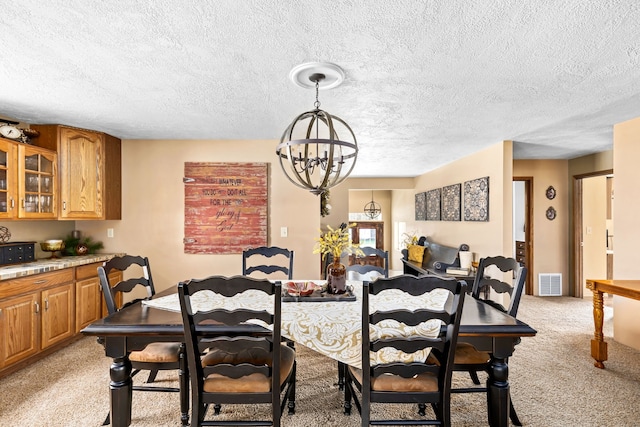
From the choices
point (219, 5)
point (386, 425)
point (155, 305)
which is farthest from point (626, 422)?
point (219, 5)

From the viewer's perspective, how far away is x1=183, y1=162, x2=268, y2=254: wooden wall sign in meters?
4.00

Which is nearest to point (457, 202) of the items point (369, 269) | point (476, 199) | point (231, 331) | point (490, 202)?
point (476, 199)

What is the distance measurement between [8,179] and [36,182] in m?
0.27

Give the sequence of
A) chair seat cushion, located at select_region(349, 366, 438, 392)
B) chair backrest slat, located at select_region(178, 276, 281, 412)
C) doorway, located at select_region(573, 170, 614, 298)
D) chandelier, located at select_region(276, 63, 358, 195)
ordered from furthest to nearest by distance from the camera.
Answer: doorway, located at select_region(573, 170, 614, 298) → chandelier, located at select_region(276, 63, 358, 195) → chair seat cushion, located at select_region(349, 366, 438, 392) → chair backrest slat, located at select_region(178, 276, 281, 412)

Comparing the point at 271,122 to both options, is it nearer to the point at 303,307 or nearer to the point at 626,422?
the point at 303,307

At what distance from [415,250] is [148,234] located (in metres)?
4.40

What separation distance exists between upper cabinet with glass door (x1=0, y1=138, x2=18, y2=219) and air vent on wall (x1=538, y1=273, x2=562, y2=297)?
6.97 m

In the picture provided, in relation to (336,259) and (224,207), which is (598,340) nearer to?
(336,259)

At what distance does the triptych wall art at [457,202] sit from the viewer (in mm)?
4555

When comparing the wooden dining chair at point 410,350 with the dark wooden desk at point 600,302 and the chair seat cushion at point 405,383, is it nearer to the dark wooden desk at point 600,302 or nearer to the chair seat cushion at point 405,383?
the chair seat cushion at point 405,383

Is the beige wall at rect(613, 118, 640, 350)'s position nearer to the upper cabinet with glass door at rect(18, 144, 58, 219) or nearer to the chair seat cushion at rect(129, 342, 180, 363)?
the chair seat cushion at rect(129, 342, 180, 363)

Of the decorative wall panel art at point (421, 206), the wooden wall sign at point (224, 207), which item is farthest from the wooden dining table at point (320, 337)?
the decorative wall panel art at point (421, 206)

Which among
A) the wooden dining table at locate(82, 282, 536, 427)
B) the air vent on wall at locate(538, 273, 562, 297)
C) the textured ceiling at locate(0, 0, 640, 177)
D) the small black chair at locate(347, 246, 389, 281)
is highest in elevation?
the textured ceiling at locate(0, 0, 640, 177)

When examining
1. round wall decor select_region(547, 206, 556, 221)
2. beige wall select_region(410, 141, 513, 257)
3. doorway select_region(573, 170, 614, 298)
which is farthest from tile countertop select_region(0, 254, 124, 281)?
doorway select_region(573, 170, 614, 298)
